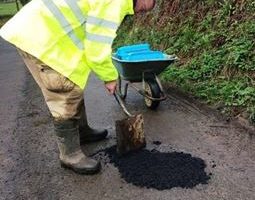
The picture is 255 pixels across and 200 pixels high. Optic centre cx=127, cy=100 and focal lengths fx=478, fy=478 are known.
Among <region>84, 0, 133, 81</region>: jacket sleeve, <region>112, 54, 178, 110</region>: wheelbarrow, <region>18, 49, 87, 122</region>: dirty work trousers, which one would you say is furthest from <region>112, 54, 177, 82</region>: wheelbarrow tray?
<region>84, 0, 133, 81</region>: jacket sleeve

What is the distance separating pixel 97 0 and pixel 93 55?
0.45 metres

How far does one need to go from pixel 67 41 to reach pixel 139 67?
6.70ft

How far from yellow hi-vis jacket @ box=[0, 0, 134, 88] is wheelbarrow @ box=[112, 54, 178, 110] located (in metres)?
1.85

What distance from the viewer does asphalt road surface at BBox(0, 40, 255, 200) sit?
4121 millimetres

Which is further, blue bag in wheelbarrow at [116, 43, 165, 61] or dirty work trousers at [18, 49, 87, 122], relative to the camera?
blue bag in wheelbarrow at [116, 43, 165, 61]

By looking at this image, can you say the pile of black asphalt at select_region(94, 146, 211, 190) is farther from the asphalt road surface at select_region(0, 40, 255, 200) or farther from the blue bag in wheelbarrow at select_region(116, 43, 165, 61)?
the blue bag in wheelbarrow at select_region(116, 43, 165, 61)

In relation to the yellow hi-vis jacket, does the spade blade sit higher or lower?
lower

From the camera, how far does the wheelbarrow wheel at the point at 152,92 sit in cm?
629

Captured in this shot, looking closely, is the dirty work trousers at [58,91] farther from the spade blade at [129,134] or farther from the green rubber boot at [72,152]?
the spade blade at [129,134]

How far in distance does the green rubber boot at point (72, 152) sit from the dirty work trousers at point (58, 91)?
9 centimetres

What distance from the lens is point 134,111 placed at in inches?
260

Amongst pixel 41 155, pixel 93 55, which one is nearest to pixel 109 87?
pixel 93 55

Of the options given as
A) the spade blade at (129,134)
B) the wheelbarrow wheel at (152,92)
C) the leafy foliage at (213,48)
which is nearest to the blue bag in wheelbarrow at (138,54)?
the wheelbarrow wheel at (152,92)

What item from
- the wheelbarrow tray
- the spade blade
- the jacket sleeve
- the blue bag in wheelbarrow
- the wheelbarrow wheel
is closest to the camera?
the jacket sleeve
